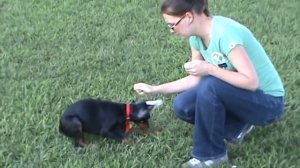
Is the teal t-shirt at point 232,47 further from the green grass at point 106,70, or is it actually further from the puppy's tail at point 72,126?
the puppy's tail at point 72,126

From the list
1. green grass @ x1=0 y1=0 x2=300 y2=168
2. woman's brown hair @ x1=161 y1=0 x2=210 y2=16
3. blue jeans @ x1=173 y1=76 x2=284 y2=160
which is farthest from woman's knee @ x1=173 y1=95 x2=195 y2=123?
woman's brown hair @ x1=161 y1=0 x2=210 y2=16

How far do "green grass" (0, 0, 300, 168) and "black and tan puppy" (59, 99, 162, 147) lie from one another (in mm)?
85

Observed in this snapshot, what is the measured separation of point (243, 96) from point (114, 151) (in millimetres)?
891

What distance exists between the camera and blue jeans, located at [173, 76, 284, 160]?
3096mm

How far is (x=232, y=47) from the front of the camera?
9.78 feet

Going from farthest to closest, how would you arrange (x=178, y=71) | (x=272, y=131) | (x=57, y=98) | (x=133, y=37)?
(x=133, y=37)
(x=178, y=71)
(x=57, y=98)
(x=272, y=131)

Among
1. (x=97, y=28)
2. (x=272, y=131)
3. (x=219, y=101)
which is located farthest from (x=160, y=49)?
(x=219, y=101)

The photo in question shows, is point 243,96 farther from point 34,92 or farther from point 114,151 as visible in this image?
point 34,92

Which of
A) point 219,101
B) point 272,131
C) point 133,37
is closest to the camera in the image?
point 219,101

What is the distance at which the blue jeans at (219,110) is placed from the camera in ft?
10.2

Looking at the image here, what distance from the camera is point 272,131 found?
372 centimetres

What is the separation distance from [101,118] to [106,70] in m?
1.16

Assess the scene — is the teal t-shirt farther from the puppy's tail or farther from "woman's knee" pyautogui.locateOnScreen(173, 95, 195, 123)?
the puppy's tail

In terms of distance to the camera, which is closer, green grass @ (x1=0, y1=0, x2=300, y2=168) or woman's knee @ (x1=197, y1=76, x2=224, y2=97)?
woman's knee @ (x1=197, y1=76, x2=224, y2=97)
